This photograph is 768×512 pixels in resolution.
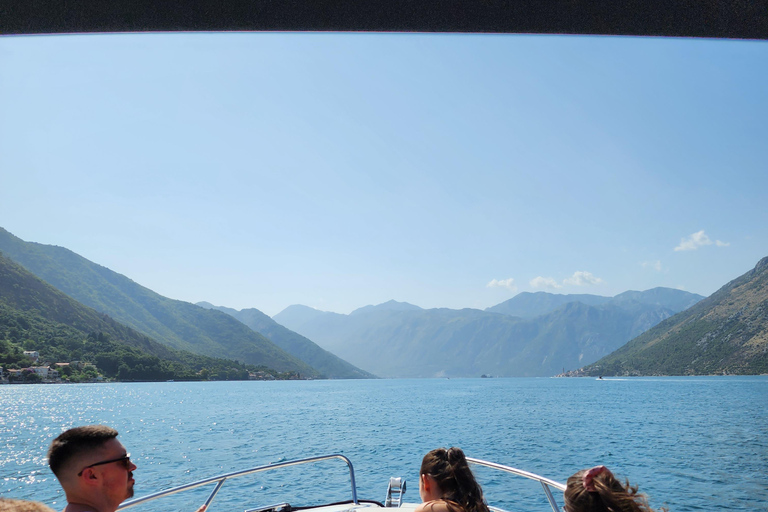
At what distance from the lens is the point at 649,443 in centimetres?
2659

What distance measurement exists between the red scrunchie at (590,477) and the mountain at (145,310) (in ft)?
527

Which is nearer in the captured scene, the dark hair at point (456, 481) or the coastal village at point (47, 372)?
the dark hair at point (456, 481)

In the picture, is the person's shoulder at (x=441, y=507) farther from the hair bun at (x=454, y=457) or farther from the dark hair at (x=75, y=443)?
the dark hair at (x=75, y=443)

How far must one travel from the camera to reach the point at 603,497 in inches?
77.8

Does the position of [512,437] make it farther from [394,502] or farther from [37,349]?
[37,349]

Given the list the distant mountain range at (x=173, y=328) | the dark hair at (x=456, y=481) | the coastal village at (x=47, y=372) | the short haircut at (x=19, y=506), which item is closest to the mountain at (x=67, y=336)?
the distant mountain range at (x=173, y=328)

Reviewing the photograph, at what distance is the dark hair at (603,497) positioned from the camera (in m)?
1.96

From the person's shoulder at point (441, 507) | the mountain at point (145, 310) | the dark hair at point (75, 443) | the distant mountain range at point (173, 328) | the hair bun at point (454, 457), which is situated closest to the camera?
the dark hair at point (75, 443)

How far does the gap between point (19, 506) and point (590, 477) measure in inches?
76.7

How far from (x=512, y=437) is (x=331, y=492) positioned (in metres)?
17.6

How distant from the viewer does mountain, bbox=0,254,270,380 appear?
94550mm

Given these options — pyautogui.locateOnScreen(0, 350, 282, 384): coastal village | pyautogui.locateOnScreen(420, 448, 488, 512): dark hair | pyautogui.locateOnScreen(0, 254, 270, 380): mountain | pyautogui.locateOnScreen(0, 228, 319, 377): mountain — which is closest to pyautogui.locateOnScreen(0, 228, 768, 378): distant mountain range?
pyautogui.locateOnScreen(0, 254, 270, 380): mountain

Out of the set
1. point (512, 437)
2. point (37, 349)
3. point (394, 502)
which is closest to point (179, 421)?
point (512, 437)

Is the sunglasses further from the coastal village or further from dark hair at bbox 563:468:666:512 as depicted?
the coastal village
